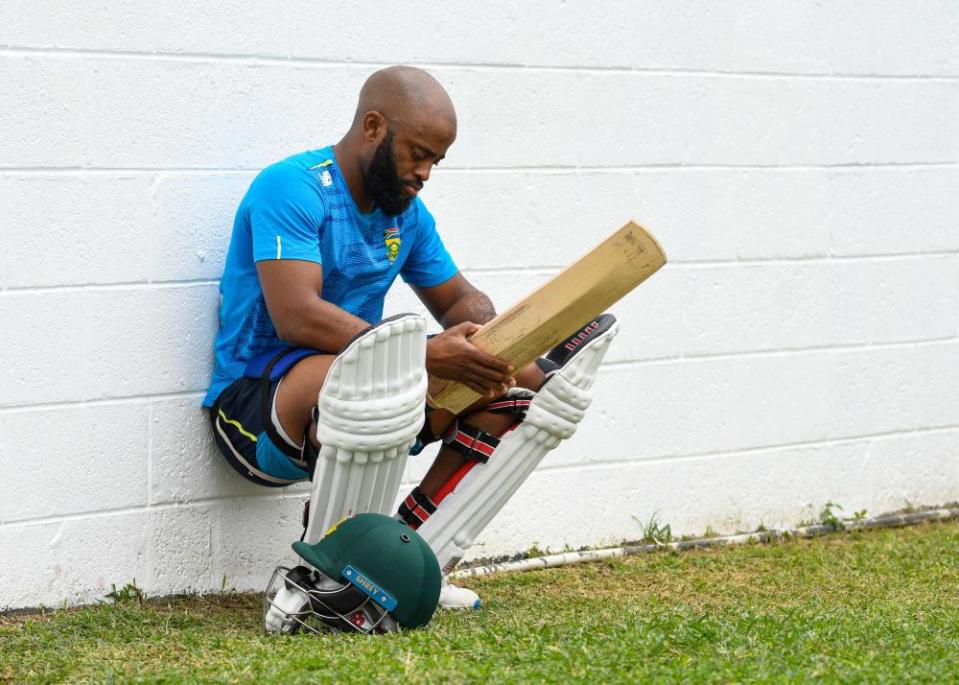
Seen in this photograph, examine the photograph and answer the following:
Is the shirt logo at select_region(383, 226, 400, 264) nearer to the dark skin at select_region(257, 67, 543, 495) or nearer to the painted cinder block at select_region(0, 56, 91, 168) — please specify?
the dark skin at select_region(257, 67, 543, 495)

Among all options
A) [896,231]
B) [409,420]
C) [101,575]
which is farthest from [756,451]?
[101,575]

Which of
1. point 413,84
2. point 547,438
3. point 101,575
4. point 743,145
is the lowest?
point 101,575

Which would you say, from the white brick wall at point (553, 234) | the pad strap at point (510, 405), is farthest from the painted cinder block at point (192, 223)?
the pad strap at point (510, 405)

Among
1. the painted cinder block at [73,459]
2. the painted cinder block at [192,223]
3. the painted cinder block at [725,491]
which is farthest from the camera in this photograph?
the painted cinder block at [725,491]

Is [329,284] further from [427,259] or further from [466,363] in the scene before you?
[466,363]

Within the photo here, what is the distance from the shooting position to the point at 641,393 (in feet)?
14.6

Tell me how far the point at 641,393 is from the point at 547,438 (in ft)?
3.39

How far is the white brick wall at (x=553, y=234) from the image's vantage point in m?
3.45

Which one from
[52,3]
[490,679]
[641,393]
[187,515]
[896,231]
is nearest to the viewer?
[490,679]

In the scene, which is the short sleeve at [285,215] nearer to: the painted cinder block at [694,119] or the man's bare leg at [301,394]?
the man's bare leg at [301,394]

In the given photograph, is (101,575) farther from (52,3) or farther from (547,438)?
(52,3)

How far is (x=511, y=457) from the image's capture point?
11.3 feet

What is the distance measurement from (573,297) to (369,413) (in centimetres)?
56

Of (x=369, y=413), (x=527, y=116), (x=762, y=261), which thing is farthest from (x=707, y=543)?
(x=369, y=413)
